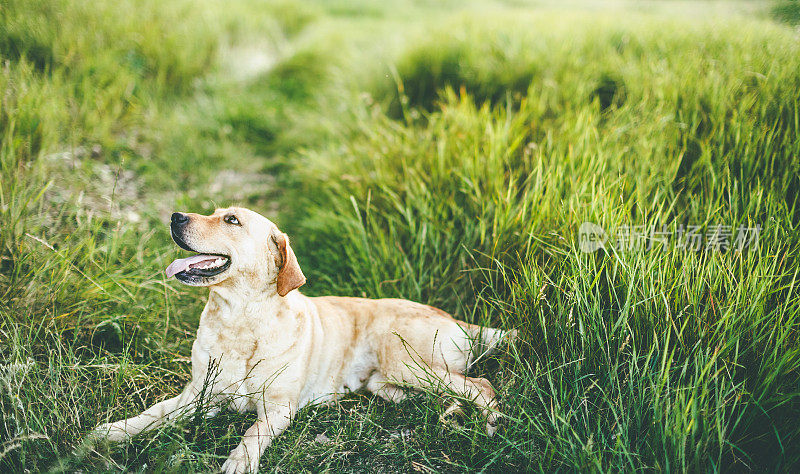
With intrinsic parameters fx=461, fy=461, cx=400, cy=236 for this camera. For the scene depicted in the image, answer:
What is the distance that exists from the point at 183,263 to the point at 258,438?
0.94 metres

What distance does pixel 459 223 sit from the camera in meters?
3.48

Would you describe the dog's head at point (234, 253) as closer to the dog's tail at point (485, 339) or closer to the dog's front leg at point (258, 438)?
the dog's front leg at point (258, 438)

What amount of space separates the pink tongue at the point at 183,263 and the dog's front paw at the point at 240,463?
0.91m

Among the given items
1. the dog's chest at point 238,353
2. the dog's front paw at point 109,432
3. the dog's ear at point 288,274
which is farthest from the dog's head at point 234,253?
the dog's front paw at point 109,432

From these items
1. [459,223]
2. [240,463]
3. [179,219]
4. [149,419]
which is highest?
[179,219]

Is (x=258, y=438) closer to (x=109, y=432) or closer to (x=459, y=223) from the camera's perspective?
(x=109, y=432)

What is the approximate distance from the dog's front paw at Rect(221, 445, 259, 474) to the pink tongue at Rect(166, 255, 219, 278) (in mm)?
907

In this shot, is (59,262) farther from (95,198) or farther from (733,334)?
(733,334)

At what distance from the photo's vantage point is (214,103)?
627cm

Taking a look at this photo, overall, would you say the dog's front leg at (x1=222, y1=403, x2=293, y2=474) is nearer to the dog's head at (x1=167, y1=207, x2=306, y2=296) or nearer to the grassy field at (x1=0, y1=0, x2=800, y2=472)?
the grassy field at (x1=0, y1=0, x2=800, y2=472)

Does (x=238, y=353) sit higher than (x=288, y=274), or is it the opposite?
(x=288, y=274)

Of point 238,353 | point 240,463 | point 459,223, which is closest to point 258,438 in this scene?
point 240,463

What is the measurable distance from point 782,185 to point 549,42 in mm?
3405

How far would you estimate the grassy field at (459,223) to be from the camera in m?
2.11
